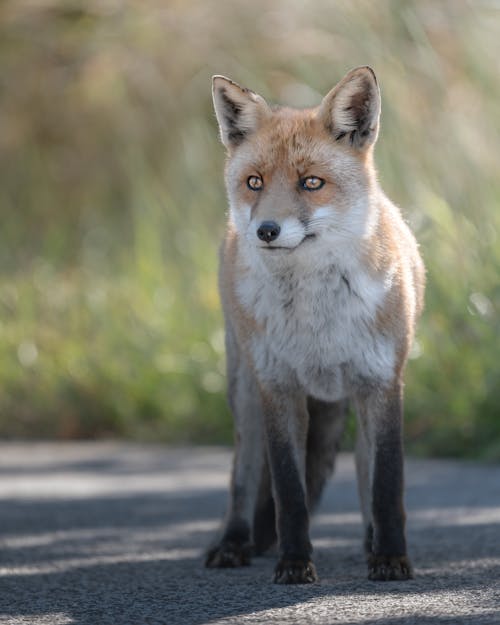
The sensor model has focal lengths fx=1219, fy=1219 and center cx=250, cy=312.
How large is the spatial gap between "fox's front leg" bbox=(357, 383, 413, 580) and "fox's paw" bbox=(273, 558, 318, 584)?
21 centimetres

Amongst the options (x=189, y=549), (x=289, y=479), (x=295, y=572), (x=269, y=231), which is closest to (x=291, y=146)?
(x=269, y=231)

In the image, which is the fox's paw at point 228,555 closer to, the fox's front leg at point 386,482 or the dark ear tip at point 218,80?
the fox's front leg at point 386,482

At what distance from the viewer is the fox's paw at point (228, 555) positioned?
4762 mm

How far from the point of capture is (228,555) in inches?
188

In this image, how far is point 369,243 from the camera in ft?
14.5

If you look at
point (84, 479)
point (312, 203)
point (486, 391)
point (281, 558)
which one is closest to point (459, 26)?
point (486, 391)

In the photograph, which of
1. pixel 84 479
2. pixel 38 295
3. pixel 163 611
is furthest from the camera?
pixel 38 295

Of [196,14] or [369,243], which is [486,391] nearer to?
[369,243]

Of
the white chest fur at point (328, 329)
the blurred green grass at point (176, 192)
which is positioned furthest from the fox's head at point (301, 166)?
the blurred green grass at point (176, 192)

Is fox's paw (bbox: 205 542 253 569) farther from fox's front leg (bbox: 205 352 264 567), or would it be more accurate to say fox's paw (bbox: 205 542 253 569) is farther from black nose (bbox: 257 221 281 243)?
black nose (bbox: 257 221 281 243)

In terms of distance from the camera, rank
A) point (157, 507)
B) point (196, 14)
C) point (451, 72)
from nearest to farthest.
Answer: point (157, 507)
point (451, 72)
point (196, 14)

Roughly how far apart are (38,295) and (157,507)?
4.42m

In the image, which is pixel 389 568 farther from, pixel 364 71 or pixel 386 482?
pixel 364 71

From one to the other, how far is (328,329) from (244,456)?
0.87 m
